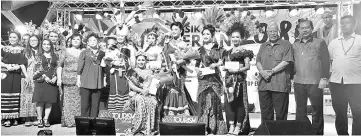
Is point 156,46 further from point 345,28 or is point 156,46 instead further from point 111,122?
point 345,28

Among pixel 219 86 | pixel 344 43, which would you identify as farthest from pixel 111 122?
pixel 344 43

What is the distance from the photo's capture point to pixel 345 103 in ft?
13.6

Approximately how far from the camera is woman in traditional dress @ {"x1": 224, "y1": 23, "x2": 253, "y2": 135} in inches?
181

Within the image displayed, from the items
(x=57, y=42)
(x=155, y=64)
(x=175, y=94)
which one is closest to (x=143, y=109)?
(x=175, y=94)

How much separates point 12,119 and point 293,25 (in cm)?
575

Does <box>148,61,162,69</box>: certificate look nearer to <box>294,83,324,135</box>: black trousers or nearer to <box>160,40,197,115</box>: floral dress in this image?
<box>160,40,197,115</box>: floral dress

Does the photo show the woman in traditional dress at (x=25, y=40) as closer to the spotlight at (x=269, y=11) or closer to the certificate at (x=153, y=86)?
the certificate at (x=153, y=86)

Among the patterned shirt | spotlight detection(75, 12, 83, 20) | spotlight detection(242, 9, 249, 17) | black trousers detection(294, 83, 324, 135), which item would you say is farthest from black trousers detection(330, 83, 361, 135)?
spotlight detection(75, 12, 83, 20)

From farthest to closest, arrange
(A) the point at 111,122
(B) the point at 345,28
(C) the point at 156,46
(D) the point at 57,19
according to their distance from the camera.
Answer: (D) the point at 57,19 → (C) the point at 156,46 → (B) the point at 345,28 → (A) the point at 111,122

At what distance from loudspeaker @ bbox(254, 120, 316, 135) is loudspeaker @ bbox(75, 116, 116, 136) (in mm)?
1429

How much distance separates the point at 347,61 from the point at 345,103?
1.69 ft

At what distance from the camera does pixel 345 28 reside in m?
4.17

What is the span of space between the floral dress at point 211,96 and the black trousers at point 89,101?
164 centimetres

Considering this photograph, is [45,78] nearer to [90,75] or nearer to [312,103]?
[90,75]
